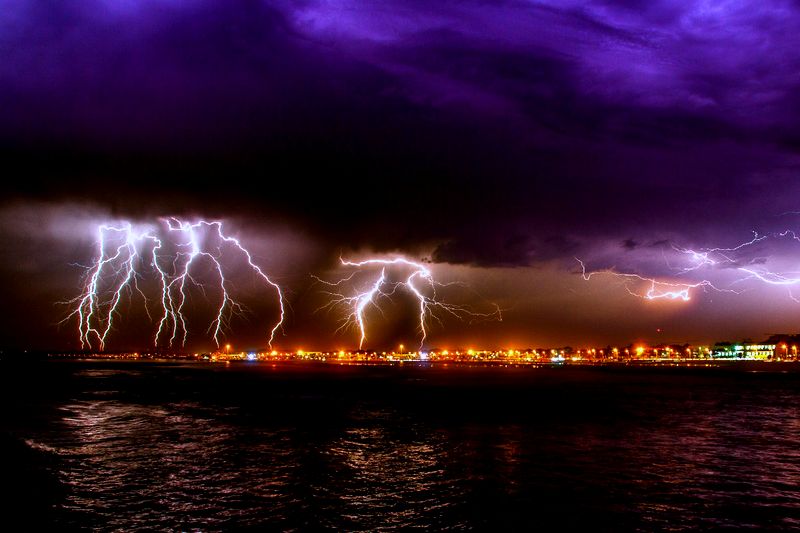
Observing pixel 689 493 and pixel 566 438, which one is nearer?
pixel 689 493

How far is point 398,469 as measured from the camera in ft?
56.0

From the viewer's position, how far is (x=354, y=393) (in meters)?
48.3

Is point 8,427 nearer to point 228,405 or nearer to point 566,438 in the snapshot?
point 228,405

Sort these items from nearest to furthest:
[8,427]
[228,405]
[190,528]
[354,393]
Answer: [190,528]
[8,427]
[228,405]
[354,393]

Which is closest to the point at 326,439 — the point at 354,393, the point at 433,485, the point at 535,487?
the point at 433,485

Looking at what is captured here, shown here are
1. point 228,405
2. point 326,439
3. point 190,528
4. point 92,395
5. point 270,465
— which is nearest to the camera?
point 190,528

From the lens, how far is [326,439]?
2280cm

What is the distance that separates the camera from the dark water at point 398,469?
41.0ft

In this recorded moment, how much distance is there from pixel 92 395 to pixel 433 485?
3633 centimetres

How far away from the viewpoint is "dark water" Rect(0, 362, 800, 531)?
1248cm

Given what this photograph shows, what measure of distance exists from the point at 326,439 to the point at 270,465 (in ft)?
17.5

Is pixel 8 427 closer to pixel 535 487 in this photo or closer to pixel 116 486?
pixel 116 486

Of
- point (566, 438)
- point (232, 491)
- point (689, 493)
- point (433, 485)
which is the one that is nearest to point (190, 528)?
point (232, 491)

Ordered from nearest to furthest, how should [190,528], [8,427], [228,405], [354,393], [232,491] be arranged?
[190,528], [232,491], [8,427], [228,405], [354,393]
